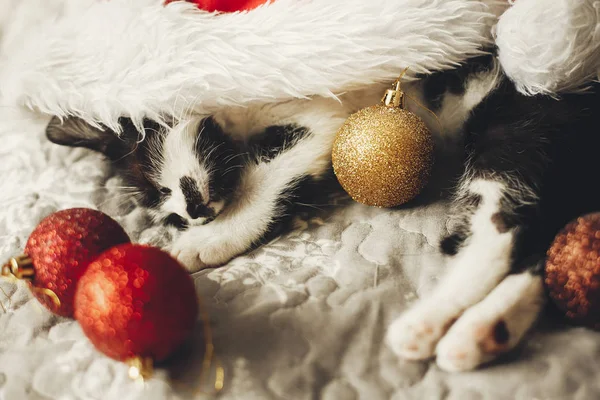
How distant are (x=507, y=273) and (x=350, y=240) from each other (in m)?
0.20

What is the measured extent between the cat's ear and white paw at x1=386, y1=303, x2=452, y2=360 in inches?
19.2

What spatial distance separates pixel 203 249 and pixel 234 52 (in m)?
0.27

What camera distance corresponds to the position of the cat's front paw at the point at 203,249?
0.64m

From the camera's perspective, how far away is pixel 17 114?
0.76 metres

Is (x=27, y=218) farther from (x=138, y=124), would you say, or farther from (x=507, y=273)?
(x=507, y=273)

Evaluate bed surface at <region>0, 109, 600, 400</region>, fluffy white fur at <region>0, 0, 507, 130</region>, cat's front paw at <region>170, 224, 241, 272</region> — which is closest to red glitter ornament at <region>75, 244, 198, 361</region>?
bed surface at <region>0, 109, 600, 400</region>

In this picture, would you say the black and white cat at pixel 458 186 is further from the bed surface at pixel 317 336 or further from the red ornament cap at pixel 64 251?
the red ornament cap at pixel 64 251

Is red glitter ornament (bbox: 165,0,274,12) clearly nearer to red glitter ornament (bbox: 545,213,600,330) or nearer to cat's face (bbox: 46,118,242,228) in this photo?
cat's face (bbox: 46,118,242,228)

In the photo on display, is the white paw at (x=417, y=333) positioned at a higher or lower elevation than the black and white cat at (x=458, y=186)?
lower

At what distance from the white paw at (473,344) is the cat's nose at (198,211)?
1.25 feet

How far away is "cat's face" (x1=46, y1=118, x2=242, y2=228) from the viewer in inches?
27.1

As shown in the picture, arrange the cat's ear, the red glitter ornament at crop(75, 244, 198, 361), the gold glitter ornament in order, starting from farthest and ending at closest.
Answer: the cat's ear
the gold glitter ornament
the red glitter ornament at crop(75, 244, 198, 361)

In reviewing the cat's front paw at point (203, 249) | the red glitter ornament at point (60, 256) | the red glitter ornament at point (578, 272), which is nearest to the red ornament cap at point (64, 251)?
the red glitter ornament at point (60, 256)

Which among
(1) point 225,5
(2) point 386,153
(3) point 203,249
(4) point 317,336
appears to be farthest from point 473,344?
(1) point 225,5
